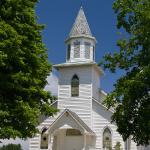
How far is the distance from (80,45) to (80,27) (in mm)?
2238

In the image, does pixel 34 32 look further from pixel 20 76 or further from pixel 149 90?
pixel 149 90

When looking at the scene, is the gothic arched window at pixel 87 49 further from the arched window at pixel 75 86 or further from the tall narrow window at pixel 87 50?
the arched window at pixel 75 86

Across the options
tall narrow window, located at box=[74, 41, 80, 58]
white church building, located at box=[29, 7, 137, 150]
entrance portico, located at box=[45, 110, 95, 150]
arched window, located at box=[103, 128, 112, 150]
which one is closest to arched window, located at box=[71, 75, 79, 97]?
white church building, located at box=[29, 7, 137, 150]

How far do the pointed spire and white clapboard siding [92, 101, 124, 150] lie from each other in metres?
7.86

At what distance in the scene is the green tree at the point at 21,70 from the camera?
2059cm

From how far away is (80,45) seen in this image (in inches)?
1709

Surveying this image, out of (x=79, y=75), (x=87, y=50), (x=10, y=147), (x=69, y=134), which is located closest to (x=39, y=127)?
(x=69, y=134)

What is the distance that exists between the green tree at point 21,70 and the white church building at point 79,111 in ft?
51.1

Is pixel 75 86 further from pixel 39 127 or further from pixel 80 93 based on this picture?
pixel 39 127

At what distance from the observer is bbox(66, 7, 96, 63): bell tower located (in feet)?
141

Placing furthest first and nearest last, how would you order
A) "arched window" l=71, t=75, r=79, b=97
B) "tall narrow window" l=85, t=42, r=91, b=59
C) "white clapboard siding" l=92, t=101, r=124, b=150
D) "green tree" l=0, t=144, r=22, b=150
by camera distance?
1. "tall narrow window" l=85, t=42, r=91, b=59
2. "arched window" l=71, t=75, r=79, b=97
3. "white clapboard siding" l=92, t=101, r=124, b=150
4. "green tree" l=0, t=144, r=22, b=150

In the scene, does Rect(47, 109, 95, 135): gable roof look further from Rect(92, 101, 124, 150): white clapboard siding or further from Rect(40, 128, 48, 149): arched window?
Rect(40, 128, 48, 149): arched window

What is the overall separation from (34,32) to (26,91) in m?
3.26

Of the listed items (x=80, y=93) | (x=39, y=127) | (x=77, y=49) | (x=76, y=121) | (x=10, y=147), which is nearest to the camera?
(x=10, y=147)
